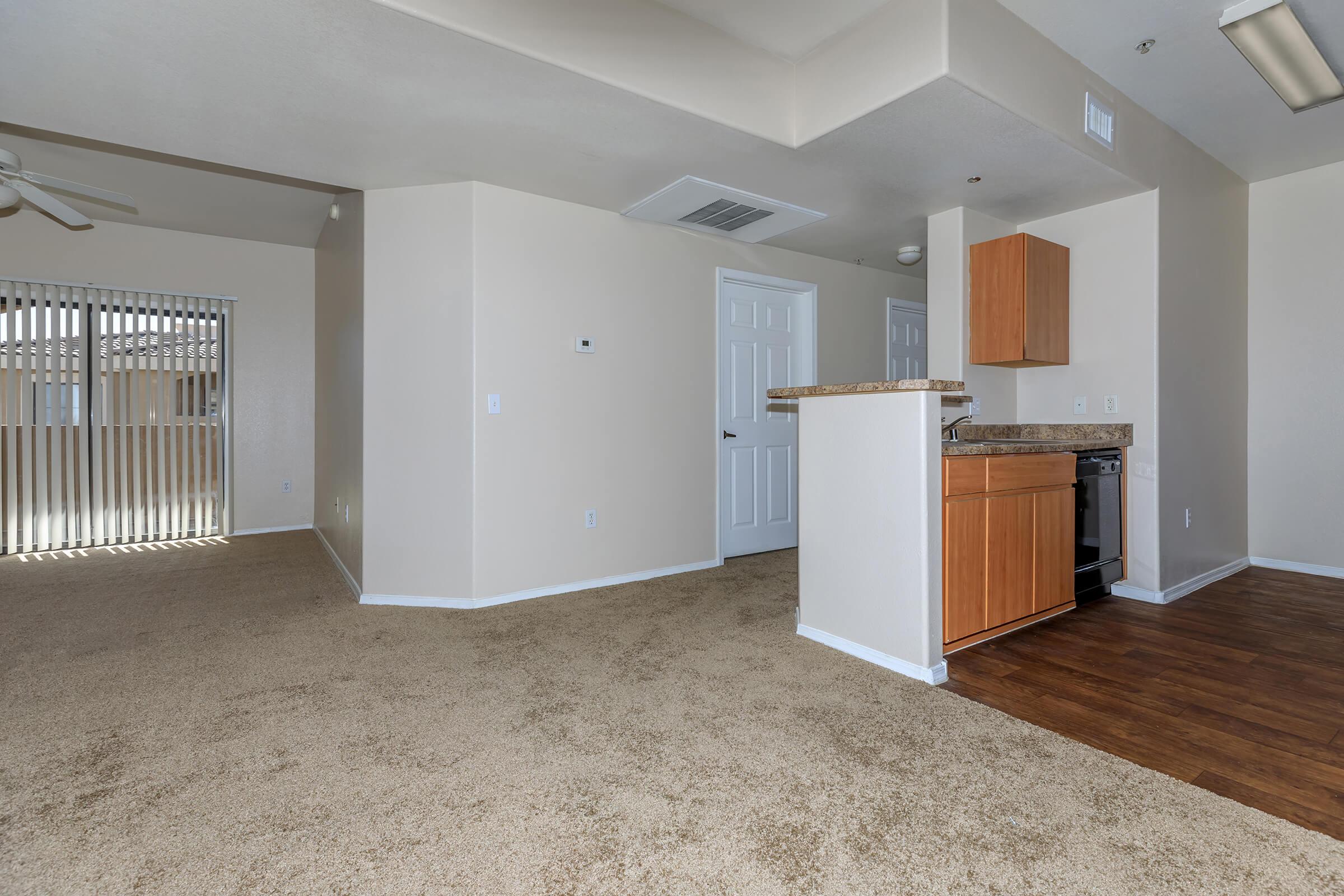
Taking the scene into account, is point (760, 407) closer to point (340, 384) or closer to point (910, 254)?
point (910, 254)

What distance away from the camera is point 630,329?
13.5 ft

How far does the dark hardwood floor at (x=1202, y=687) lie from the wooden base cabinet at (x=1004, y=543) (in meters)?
0.16

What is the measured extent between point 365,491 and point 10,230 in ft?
12.7

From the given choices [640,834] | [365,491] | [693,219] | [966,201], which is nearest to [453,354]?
[365,491]

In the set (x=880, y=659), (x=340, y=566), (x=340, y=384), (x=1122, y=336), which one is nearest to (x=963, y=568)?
(x=880, y=659)

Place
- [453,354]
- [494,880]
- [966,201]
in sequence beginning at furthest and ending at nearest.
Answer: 1. [966,201]
2. [453,354]
3. [494,880]

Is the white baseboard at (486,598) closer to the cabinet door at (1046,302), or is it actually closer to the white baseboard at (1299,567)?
the cabinet door at (1046,302)

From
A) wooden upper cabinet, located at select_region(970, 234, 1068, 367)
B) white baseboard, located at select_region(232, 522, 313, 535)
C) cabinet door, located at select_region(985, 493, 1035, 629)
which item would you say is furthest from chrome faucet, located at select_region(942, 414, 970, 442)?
white baseboard, located at select_region(232, 522, 313, 535)

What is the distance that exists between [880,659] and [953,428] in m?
1.82

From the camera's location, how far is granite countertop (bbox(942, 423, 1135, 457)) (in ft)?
9.32

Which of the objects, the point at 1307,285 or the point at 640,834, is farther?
the point at 1307,285

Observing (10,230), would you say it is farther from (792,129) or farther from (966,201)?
→ (966,201)

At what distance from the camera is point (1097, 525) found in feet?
11.5

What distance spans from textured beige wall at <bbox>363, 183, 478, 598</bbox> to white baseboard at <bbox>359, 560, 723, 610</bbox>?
4cm
